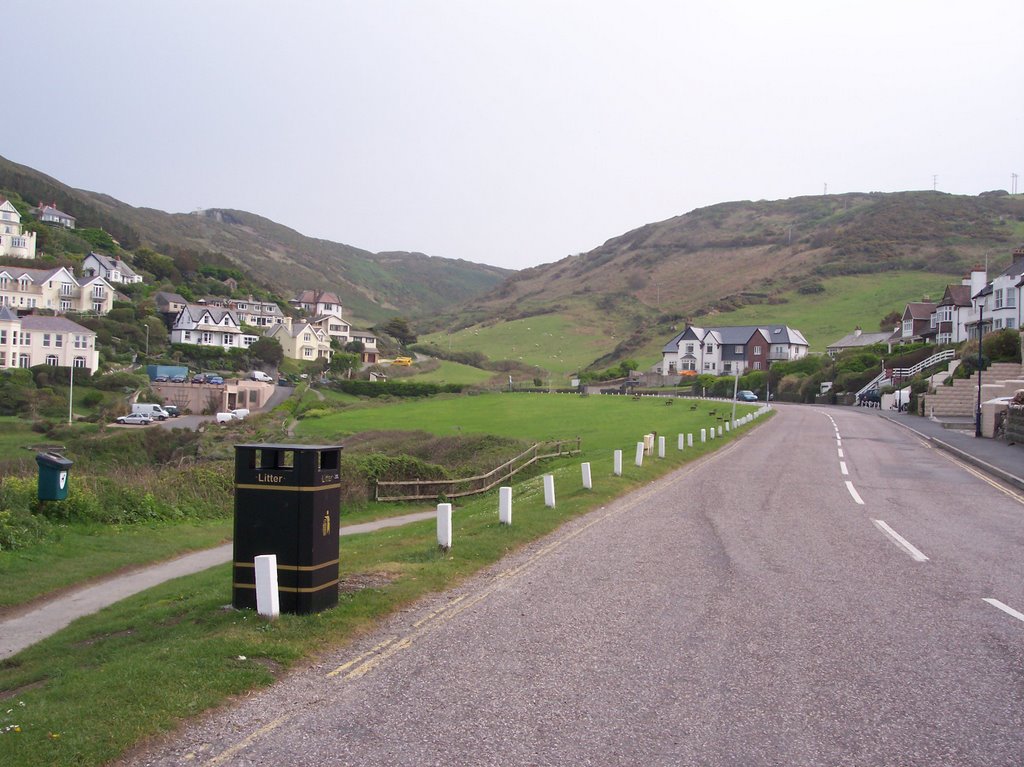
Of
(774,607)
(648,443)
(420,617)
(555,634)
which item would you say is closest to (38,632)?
Answer: (420,617)

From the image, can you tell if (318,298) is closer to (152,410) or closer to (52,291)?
(52,291)

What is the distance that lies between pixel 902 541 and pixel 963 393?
1831 inches

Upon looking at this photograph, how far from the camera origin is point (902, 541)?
1386cm

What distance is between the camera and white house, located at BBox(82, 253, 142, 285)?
114 m

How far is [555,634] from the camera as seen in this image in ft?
26.8

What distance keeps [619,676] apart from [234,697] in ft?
9.87

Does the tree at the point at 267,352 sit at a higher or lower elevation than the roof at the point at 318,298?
lower

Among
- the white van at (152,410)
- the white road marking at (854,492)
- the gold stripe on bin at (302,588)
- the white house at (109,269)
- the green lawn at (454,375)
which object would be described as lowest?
the white van at (152,410)

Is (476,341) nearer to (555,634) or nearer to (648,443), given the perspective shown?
(648,443)

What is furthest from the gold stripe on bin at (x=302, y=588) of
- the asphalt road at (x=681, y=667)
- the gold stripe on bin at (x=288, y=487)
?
the gold stripe on bin at (x=288, y=487)

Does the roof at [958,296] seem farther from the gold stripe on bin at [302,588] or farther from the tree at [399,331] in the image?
the tree at [399,331]

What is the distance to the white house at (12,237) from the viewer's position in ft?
377

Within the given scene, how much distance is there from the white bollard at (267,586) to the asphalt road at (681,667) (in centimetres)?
104

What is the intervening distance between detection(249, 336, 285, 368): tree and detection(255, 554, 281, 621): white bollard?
3876 inches
